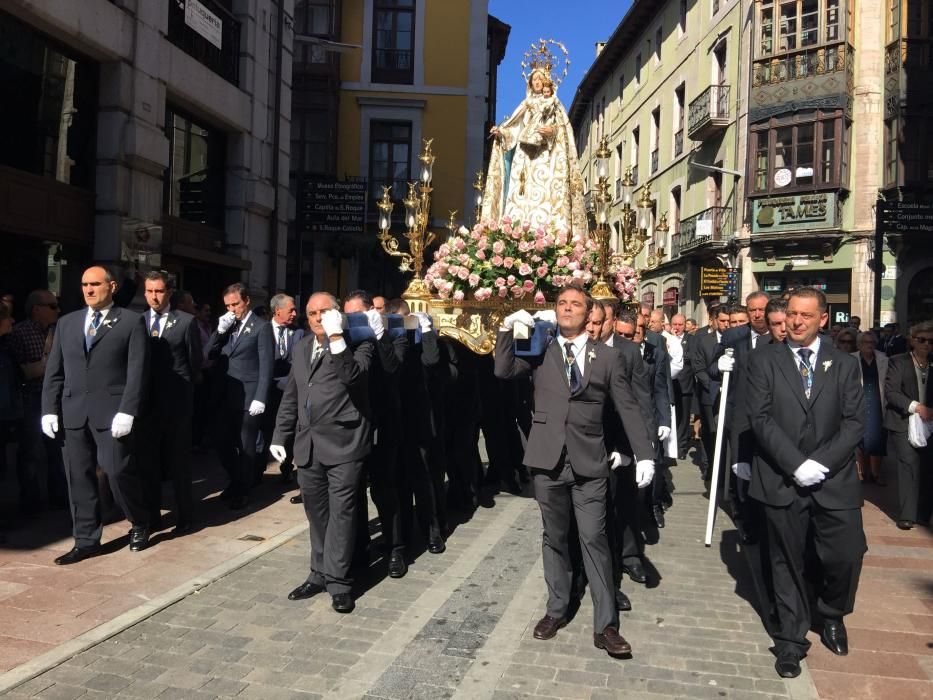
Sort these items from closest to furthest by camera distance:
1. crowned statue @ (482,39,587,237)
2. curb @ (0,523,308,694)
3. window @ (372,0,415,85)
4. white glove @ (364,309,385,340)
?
curb @ (0,523,308,694)
white glove @ (364,309,385,340)
crowned statue @ (482,39,587,237)
window @ (372,0,415,85)

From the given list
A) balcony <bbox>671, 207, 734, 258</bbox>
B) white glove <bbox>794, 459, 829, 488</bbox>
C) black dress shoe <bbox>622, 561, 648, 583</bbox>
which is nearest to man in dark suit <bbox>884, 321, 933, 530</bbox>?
black dress shoe <bbox>622, 561, 648, 583</bbox>

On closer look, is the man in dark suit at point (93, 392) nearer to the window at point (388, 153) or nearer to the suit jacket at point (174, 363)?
the suit jacket at point (174, 363)

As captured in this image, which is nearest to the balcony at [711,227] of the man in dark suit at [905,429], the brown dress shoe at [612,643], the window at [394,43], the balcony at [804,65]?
the balcony at [804,65]

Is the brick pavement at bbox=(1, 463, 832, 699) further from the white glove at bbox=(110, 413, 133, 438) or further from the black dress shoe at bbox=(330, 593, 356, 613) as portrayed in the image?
the white glove at bbox=(110, 413, 133, 438)

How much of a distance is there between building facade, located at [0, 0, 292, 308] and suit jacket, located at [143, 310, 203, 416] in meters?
4.82

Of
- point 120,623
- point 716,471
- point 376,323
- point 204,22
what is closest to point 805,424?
point 716,471

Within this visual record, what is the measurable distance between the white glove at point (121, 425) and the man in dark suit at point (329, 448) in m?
1.39

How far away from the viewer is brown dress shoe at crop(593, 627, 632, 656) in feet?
14.9

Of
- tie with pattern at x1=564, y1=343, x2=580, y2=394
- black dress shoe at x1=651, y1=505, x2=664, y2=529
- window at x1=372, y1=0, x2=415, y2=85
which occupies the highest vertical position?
window at x1=372, y1=0, x2=415, y2=85

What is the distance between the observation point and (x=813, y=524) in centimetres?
480

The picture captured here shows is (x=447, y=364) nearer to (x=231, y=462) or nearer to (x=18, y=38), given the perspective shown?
(x=231, y=462)

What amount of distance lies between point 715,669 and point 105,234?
1089 centimetres

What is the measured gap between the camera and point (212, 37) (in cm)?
1535

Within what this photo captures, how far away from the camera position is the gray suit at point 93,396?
6.14 m
